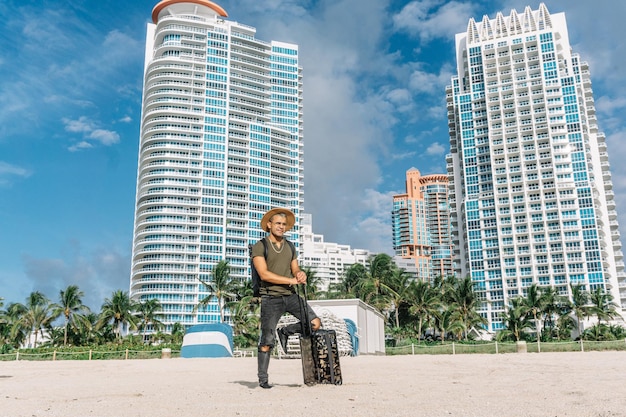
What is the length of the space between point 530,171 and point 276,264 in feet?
326

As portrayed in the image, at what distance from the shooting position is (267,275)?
21.1 feet

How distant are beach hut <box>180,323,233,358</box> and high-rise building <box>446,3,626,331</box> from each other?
2900 inches

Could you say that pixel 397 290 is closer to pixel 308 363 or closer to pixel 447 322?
pixel 447 322

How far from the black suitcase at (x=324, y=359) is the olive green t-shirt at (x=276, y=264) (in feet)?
2.22

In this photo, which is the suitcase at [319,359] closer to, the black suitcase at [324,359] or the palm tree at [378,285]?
the black suitcase at [324,359]

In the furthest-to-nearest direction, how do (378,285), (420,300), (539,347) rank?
(378,285)
(420,300)
(539,347)

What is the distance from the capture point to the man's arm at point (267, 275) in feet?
21.0

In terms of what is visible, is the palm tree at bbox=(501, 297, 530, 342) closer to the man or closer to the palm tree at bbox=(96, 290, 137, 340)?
the palm tree at bbox=(96, 290, 137, 340)

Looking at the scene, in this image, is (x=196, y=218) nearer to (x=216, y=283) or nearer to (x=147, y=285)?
(x=147, y=285)

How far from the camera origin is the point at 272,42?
397 feet

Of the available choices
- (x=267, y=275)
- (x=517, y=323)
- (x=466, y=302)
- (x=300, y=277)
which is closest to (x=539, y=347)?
(x=300, y=277)

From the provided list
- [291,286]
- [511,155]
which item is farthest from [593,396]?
[511,155]

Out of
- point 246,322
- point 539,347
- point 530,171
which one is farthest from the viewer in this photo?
point 530,171

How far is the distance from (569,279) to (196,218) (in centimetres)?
6540
